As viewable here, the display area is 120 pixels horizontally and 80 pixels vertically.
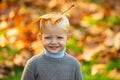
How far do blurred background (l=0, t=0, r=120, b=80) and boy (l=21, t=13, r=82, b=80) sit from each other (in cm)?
187

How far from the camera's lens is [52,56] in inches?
149

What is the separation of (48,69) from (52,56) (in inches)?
4.1

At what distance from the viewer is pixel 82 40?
6.84 m

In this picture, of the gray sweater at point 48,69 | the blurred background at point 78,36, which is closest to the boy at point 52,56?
the gray sweater at point 48,69

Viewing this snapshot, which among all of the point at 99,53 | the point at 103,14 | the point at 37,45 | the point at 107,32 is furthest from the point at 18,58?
the point at 103,14

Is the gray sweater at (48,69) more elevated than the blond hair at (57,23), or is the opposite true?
the blond hair at (57,23)

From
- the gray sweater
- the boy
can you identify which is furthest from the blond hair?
the gray sweater

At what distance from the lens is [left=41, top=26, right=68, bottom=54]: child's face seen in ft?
12.1

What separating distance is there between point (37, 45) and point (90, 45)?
738 millimetres

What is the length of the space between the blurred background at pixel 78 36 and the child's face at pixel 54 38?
1881 mm

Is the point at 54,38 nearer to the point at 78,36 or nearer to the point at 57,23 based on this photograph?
the point at 57,23

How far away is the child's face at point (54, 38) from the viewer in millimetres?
3697

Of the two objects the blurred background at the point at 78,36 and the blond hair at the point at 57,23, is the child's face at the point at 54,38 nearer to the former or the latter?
Answer: the blond hair at the point at 57,23

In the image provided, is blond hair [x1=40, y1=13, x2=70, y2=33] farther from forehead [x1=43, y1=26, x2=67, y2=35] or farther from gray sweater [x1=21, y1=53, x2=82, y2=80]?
gray sweater [x1=21, y1=53, x2=82, y2=80]
